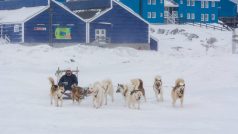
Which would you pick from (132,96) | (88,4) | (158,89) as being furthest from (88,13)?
(132,96)

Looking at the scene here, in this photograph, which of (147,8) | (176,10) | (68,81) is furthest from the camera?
(176,10)

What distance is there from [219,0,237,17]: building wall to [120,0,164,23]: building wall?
21371mm

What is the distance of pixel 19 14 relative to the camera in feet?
170

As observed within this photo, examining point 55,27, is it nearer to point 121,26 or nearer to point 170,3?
point 121,26

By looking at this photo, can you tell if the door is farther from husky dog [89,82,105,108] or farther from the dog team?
husky dog [89,82,105,108]

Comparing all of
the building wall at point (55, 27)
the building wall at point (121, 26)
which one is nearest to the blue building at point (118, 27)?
the building wall at point (121, 26)

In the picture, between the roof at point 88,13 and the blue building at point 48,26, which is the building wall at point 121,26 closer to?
the roof at point 88,13

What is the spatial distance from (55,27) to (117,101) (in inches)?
1250

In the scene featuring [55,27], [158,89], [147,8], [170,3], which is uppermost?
[170,3]

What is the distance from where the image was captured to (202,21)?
8119cm

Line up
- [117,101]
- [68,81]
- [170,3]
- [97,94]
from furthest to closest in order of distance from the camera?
[170,3] < [68,81] < [117,101] < [97,94]

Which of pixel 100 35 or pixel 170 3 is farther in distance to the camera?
pixel 170 3

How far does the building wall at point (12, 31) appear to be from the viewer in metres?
49.0

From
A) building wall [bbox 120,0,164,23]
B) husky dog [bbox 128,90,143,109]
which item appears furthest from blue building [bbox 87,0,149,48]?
husky dog [bbox 128,90,143,109]
